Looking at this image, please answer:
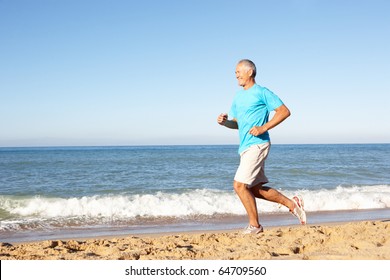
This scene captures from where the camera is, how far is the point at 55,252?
4.27 m

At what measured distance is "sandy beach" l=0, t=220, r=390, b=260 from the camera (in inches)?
151

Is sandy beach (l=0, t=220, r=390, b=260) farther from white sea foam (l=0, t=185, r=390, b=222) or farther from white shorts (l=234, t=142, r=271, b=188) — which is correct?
white sea foam (l=0, t=185, r=390, b=222)

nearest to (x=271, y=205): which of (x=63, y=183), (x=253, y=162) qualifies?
(x=253, y=162)

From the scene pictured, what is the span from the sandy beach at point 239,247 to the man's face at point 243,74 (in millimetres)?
1803

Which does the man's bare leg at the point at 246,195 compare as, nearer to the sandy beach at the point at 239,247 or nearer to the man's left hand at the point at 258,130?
the sandy beach at the point at 239,247

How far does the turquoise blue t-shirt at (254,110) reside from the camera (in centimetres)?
455

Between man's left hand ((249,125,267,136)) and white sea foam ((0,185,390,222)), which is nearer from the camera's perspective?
man's left hand ((249,125,267,136))

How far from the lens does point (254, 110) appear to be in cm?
463

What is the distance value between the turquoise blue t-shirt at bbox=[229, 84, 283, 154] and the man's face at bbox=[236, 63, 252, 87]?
0.11 meters

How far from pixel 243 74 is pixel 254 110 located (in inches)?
17.3

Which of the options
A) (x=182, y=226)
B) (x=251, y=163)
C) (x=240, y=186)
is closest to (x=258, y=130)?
(x=251, y=163)

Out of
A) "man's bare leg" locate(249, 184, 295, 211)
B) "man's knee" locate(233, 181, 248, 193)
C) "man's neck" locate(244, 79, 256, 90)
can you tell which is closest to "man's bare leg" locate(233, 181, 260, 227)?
"man's knee" locate(233, 181, 248, 193)
